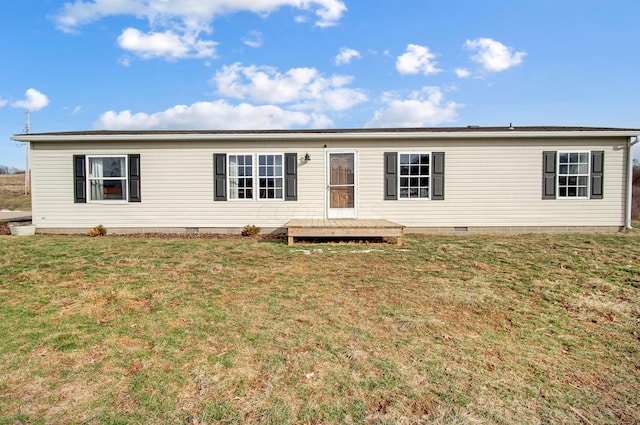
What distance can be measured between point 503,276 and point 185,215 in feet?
25.6

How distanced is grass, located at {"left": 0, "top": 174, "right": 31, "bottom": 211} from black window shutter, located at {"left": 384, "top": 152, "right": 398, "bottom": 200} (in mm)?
23737

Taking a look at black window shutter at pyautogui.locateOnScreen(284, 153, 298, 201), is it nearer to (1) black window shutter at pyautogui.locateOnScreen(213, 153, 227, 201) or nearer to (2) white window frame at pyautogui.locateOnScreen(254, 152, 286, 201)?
(2) white window frame at pyautogui.locateOnScreen(254, 152, 286, 201)

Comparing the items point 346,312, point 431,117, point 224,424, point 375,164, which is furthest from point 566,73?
point 224,424

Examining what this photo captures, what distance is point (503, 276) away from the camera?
5.01 metres

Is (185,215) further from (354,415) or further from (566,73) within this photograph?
(566,73)

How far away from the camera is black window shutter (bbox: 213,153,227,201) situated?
938 centimetres

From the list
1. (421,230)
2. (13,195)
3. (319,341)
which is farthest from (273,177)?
(13,195)

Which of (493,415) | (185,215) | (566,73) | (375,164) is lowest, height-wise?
(493,415)

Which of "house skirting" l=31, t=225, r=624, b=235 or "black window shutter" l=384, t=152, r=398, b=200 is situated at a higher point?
"black window shutter" l=384, t=152, r=398, b=200

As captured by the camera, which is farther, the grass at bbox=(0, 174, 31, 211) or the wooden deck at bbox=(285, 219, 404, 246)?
the grass at bbox=(0, 174, 31, 211)

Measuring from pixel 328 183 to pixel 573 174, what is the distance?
656 centimetres

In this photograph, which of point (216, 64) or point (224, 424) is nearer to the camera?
point (224, 424)

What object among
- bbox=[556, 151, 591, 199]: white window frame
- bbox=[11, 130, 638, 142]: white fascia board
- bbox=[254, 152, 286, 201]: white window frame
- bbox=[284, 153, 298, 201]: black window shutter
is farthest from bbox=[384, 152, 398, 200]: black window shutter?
bbox=[556, 151, 591, 199]: white window frame

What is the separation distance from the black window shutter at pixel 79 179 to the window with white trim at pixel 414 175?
8516 millimetres
